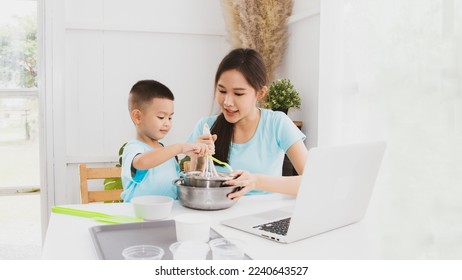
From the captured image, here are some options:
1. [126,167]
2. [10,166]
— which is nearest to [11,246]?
[10,166]

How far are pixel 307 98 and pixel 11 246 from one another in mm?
2129

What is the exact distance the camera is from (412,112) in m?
1.55

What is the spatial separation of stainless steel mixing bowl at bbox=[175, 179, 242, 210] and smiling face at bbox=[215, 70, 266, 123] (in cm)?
43

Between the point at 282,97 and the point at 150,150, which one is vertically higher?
the point at 282,97

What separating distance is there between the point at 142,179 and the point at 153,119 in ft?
0.75

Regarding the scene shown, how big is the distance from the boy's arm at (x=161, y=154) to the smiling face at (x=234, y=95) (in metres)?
0.27

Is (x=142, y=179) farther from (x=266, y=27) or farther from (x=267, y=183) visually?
(x=266, y=27)

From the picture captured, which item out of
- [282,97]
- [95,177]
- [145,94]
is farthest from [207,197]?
[282,97]

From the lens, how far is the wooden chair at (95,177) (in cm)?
201

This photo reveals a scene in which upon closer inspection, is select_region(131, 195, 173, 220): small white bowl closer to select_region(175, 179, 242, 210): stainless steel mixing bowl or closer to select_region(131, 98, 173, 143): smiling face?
select_region(175, 179, 242, 210): stainless steel mixing bowl

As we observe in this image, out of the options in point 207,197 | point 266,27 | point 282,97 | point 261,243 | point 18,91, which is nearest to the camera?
point 261,243

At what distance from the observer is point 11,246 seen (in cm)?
287

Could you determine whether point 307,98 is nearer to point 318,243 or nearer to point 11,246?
point 318,243

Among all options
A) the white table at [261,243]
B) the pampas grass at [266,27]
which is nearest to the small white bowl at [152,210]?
the white table at [261,243]
